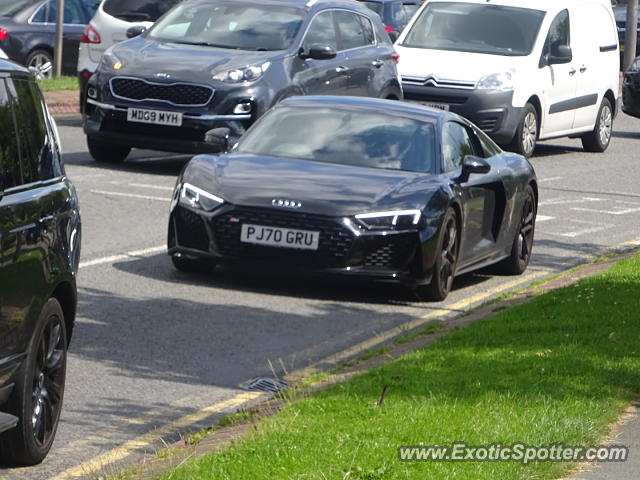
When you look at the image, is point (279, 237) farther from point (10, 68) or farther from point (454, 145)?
point (10, 68)

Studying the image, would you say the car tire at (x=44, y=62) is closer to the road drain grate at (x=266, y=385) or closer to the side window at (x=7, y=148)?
the road drain grate at (x=266, y=385)

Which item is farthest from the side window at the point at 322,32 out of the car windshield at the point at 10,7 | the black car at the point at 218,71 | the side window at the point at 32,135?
the side window at the point at 32,135

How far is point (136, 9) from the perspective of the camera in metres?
24.4

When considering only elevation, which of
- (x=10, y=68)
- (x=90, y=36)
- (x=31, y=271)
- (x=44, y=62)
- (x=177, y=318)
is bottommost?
(x=44, y=62)

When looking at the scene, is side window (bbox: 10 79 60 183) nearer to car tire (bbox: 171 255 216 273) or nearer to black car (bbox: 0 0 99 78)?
car tire (bbox: 171 255 216 273)

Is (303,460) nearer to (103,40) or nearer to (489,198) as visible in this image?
(489,198)

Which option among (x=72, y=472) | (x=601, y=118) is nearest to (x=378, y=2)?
(x=601, y=118)

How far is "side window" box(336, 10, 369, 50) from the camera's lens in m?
19.9

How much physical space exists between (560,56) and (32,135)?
1626cm

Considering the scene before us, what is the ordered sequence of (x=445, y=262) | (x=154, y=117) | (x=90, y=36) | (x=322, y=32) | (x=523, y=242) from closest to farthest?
1. (x=445, y=262)
2. (x=523, y=242)
3. (x=154, y=117)
4. (x=322, y=32)
5. (x=90, y=36)

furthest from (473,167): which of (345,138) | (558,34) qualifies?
(558,34)

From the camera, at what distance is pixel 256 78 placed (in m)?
17.5

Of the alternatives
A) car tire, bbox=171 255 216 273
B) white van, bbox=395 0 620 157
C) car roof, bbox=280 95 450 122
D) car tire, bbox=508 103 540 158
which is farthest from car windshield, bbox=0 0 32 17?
car tire, bbox=171 255 216 273

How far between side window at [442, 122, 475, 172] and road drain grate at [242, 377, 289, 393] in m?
3.76
